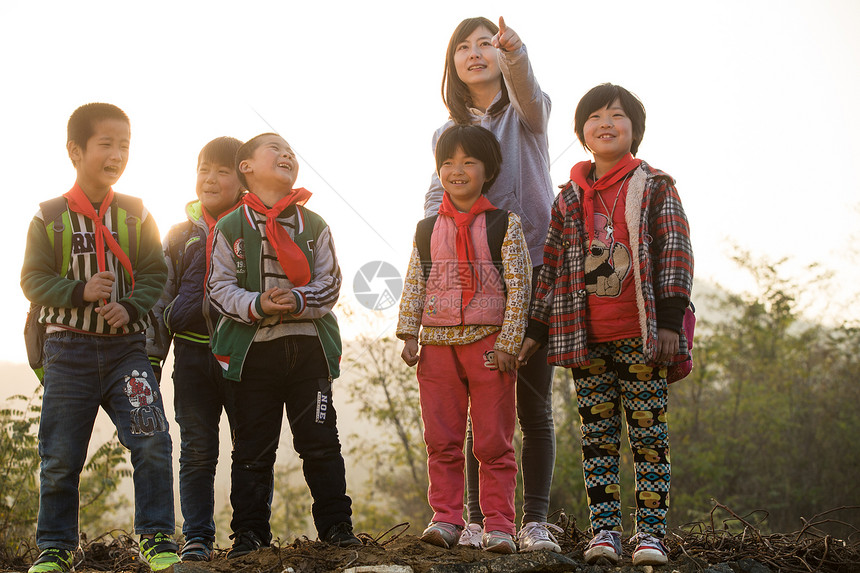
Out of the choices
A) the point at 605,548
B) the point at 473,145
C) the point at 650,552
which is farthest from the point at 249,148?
the point at 650,552

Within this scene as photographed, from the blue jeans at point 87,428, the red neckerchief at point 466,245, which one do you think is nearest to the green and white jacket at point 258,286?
the blue jeans at point 87,428

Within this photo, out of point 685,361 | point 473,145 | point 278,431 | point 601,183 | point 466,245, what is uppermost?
point 473,145

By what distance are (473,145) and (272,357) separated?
3.84 feet

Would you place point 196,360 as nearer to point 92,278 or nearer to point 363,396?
point 92,278

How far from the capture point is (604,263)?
281 centimetres

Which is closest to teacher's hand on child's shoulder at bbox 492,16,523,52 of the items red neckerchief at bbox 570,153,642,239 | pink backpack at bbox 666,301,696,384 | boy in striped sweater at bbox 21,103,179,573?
red neckerchief at bbox 570,153,642,239

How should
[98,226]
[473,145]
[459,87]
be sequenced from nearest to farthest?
[98,226]
[473,145]
[459,87]

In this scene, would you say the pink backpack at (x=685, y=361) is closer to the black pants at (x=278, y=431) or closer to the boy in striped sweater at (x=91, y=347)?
the black pants at (x=278, y=431)

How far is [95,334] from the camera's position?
9.27 ft

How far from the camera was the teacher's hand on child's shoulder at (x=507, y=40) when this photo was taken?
115 inches

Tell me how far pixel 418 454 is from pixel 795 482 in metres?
7.11

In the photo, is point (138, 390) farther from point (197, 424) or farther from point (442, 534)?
point (442, 534)

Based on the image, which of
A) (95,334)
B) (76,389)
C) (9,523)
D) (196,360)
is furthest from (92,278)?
(9,523)

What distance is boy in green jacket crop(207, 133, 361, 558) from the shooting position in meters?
2.82
